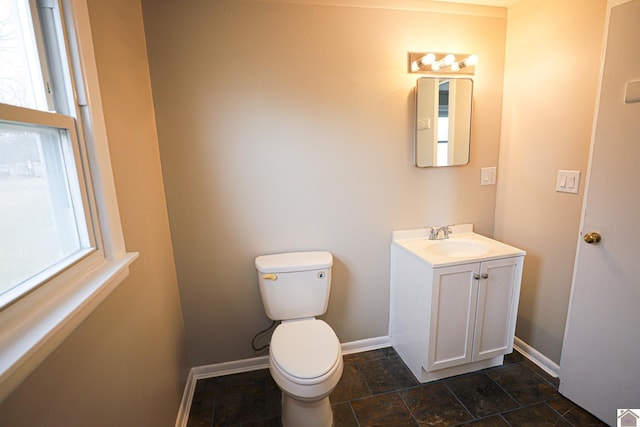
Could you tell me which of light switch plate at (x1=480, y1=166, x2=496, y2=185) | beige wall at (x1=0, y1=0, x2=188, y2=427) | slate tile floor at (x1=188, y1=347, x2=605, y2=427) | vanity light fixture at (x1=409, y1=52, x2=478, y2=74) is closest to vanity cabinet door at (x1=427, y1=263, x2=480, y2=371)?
slate tile floor at (x1=188, y1=347, x2=605, y2=427)

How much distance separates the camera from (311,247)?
191 cm

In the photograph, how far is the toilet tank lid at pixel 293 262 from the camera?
170 centimetres

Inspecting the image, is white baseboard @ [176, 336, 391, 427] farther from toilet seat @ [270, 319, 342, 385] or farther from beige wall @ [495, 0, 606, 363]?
beige wall @ [495, 0, 606, 363]

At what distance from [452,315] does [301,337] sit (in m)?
0.87

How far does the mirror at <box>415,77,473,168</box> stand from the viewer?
6.10ft

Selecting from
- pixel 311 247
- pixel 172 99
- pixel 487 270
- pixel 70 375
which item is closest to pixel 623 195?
pixel 487 270

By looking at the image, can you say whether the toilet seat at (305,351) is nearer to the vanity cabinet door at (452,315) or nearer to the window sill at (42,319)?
the vanity cabinet door at (452,315)

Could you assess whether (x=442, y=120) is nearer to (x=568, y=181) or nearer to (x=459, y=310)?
(x=568, y=181)

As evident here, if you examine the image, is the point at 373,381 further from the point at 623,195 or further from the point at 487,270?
the point at 623,195

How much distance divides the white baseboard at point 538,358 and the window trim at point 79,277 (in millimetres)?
2353

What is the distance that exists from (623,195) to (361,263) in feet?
4.37

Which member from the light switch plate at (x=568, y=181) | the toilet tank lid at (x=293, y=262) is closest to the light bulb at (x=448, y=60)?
the light switch plate at (x=568, y=181)

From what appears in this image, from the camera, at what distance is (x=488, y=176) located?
2098 millimetres

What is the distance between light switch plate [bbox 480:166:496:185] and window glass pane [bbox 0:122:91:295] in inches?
87.3
